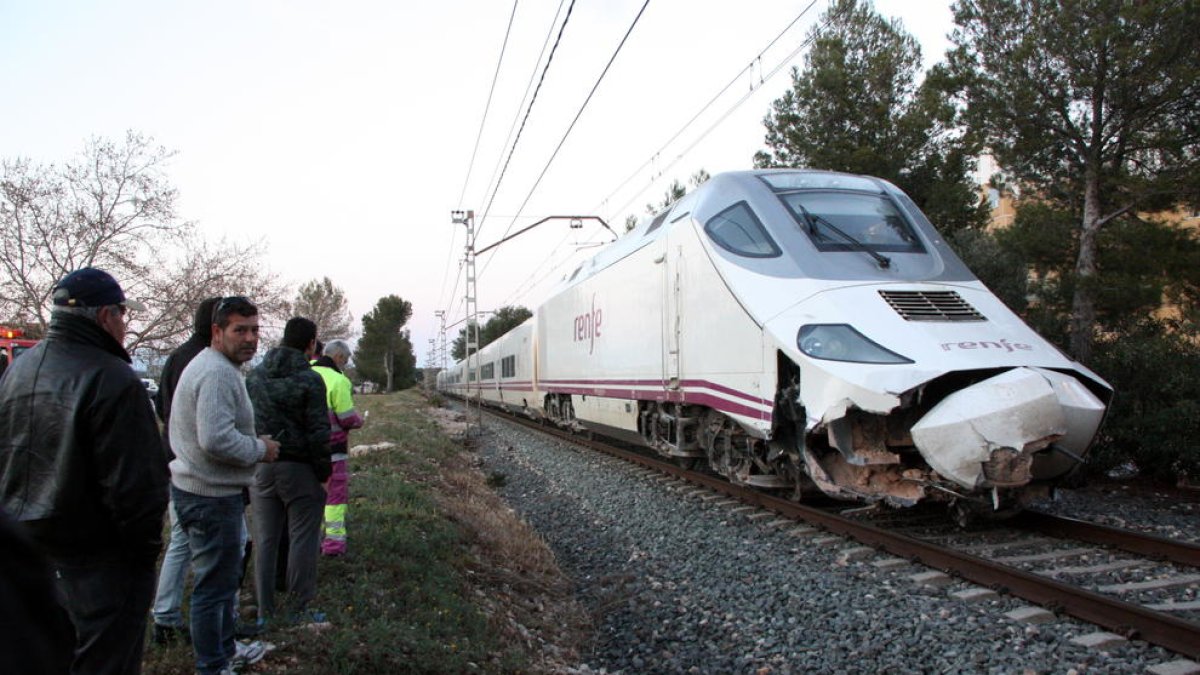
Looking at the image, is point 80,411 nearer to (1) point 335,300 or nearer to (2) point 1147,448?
(2) point 1147,448

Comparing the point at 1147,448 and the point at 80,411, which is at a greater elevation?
the point at 80,411

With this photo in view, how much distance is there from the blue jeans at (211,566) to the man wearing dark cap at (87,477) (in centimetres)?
80

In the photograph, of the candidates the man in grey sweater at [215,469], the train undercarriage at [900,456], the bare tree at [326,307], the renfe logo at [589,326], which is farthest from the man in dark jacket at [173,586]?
the bare tree at [326,307]

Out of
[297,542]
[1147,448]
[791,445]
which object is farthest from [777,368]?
[1147,448]

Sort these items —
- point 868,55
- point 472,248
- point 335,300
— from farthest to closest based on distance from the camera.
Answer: point 335,300 < point 472,248 < point 868,55

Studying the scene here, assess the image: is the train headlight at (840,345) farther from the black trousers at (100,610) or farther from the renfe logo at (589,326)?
the renfe logo at (589,326)

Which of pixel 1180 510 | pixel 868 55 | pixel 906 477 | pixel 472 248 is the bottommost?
pixel 1180 510

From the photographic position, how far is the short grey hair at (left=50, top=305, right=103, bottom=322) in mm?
2588

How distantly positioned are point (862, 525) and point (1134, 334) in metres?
6.77

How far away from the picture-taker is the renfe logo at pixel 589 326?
12352mm

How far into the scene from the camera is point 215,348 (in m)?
3.62

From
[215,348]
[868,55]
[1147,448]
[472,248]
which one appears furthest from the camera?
[472,248]

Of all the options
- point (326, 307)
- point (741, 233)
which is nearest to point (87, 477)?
point (741, 233)

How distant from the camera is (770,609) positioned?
5.14 meters
